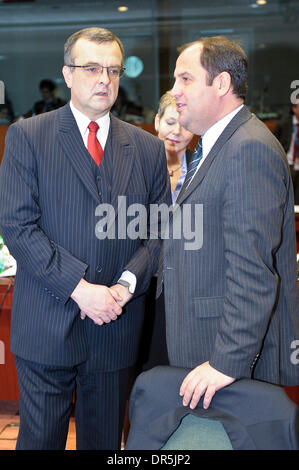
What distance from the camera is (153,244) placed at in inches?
76.5

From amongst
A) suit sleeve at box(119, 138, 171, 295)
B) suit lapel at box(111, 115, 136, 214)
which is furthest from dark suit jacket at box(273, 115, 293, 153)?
suit lapel at box(111, 115, 136, 214)

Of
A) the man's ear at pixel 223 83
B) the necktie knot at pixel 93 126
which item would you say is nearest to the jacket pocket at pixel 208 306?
the man's ear at pixel 223 83

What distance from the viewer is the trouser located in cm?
178

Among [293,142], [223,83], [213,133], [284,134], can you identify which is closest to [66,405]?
[213,133]

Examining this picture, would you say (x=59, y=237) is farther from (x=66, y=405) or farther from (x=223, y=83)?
(x=223, y=83)

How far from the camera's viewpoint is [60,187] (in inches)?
68.1

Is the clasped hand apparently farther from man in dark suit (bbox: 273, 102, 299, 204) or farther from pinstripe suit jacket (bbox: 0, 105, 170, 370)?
man in dark suit (bbox: 273, 102, 299, 204)

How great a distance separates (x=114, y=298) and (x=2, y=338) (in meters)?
1.19

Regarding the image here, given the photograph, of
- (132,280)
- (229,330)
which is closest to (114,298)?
(132,280)

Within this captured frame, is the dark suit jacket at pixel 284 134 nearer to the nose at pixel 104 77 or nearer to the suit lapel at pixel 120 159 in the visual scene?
the suit lapel at pixel 120 159

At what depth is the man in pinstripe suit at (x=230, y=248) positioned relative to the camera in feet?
4.47

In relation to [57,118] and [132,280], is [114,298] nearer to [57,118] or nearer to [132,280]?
[132,280]

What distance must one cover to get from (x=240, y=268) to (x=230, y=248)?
55 millimetres

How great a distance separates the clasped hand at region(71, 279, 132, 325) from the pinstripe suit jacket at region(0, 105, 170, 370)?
0.03 m
